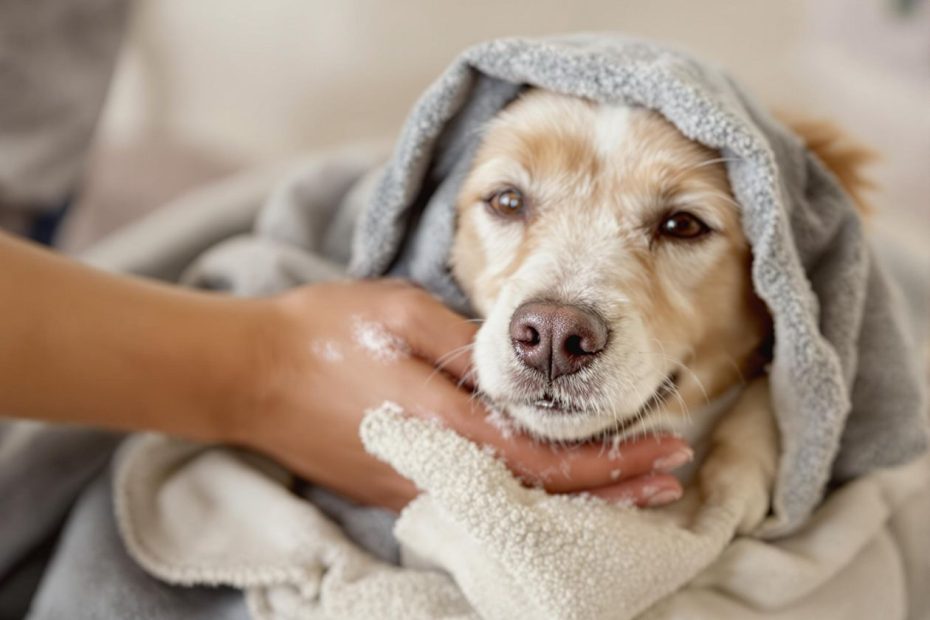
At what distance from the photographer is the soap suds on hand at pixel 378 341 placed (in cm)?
98

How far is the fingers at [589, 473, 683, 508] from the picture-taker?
3.16ft

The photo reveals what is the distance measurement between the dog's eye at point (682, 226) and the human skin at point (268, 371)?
Result: 0.84 feet

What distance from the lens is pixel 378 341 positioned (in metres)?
0.99

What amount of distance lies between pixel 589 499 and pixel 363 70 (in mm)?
1794

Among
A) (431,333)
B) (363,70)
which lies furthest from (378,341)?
(363,70)

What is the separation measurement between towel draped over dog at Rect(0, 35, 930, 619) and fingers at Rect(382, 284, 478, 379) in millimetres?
92

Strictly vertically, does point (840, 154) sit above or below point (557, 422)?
above

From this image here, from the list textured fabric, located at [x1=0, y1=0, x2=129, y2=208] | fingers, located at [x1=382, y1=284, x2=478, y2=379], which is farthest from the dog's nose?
textured fabric, located at [x1=0, y1=0, x2=129, y2=208]

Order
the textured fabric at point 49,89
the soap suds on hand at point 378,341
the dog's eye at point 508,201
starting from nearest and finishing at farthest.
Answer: the soap suds on hand at point 378,341
the dog's eye at point 508,201
the textured fabric at point 49,89

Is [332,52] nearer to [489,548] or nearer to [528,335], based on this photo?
[528,335]

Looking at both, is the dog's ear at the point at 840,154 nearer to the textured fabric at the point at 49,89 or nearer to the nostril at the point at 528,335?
the nostril at the point at 528,335

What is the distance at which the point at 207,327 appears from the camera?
104 centimetres

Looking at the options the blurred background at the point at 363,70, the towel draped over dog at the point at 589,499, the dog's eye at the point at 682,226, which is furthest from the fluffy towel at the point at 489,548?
the blurred background at the point at 363,70

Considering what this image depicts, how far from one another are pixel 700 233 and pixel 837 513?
39 centimetres
